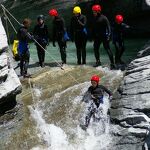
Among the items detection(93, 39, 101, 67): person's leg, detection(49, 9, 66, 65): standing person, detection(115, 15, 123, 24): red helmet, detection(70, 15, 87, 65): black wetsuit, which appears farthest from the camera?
detection(93, 39, 101, 67): person's leg

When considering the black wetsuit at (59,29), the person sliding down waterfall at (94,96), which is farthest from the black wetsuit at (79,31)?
the person sliding down waterfall at (94,96)

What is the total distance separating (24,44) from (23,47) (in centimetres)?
12

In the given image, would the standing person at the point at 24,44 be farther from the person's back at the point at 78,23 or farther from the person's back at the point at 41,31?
the person's back at the point at 78,23

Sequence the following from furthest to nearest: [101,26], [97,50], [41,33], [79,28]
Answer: [41,33] → [97,50] → [79,28] → [101,26]

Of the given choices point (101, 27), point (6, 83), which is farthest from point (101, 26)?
point (6, 83)

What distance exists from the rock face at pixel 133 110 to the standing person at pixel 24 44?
→ 13.5 ft

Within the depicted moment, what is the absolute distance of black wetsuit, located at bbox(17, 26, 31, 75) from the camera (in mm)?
16984

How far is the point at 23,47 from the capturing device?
17203 millimetres

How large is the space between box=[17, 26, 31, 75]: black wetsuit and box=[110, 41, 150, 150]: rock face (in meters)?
4.13

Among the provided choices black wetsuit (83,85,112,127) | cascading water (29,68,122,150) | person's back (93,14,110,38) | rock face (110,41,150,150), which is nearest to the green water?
person's back (93,14,110,38)

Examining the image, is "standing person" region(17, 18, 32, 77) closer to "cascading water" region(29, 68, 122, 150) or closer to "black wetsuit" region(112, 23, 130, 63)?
"cascading water" region(29, 68, 122, 150)

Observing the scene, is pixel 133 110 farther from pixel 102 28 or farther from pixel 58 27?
pixel 58 27

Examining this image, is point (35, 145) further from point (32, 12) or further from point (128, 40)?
point (32, 12)

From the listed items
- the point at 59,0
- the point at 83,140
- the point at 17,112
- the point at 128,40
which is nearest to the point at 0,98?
the point at 17,112
